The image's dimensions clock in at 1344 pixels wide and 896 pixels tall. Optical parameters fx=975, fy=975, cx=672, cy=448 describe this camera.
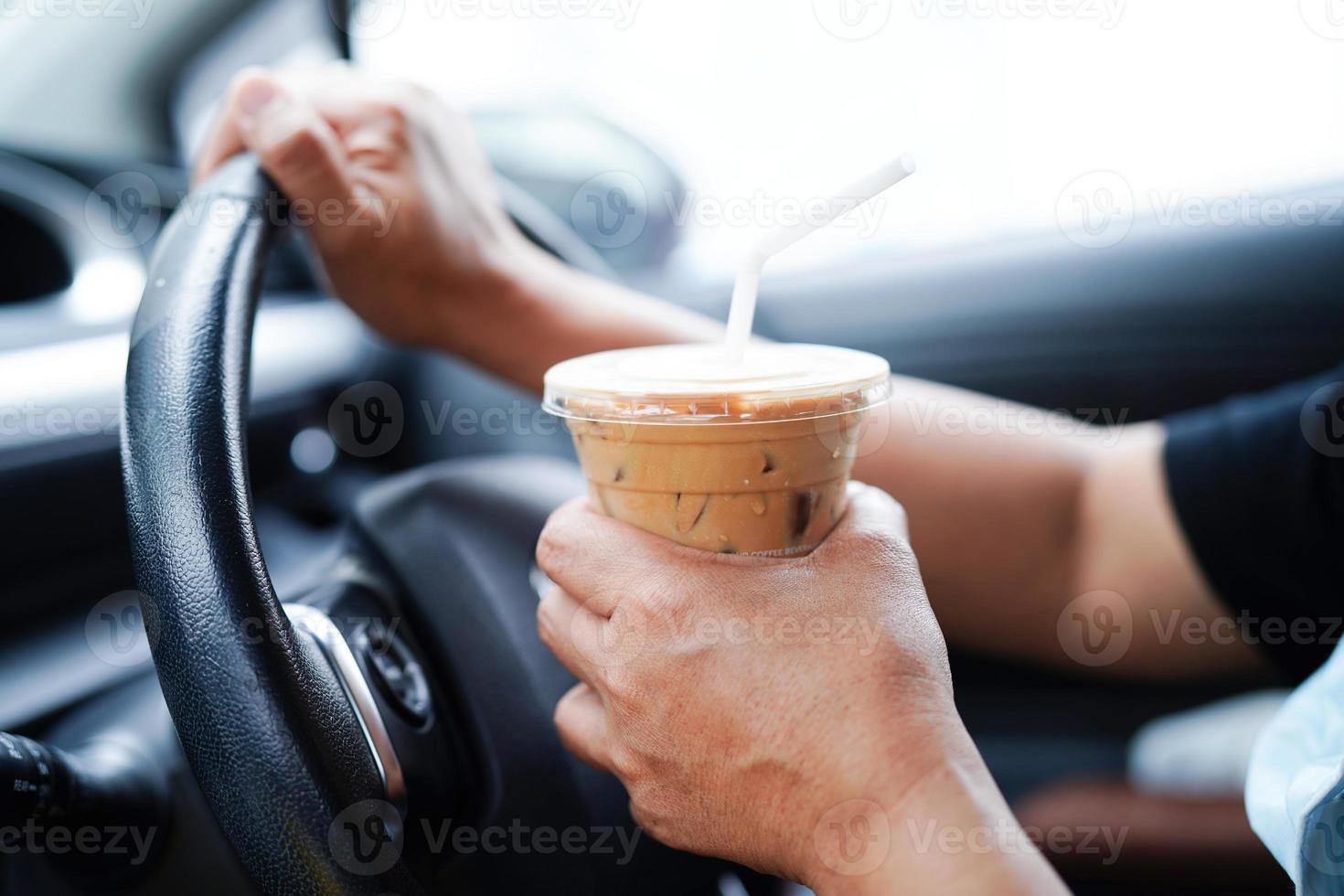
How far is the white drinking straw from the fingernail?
44 centimetres

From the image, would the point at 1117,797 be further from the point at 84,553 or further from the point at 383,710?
the point at 84,553

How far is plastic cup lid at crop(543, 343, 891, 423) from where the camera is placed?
0.52 meters

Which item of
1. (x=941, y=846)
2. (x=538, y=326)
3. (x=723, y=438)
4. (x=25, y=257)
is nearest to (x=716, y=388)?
(x=723, y=438)

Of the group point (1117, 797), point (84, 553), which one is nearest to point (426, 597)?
point (84, 553)

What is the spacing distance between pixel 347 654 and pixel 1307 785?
0.65 meters

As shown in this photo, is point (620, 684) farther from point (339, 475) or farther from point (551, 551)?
point (339, 475)

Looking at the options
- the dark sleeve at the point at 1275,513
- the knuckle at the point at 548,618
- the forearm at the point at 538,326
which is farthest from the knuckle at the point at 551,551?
the dark sleeve at the point at 1275,513

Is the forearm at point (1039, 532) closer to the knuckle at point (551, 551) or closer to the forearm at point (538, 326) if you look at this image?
the forearm at point (538, 326)

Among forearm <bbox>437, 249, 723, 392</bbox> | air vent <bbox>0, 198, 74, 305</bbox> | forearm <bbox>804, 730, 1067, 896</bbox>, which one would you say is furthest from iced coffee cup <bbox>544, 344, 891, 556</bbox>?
air vent <bbox>0, 198, 74, 305</bbox>

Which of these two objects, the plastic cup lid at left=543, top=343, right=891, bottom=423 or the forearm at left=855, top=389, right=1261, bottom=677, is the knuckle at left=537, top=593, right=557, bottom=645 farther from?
the forearm at left=855, top=389, right=1261, bottom=677

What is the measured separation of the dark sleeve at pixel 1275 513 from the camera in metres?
0.93

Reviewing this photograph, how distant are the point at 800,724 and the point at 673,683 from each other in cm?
7

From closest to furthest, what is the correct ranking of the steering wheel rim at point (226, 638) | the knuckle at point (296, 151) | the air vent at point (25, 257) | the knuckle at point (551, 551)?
the steering wheel rim at point (226, 638), the knuckle at point (551, 551), the knuckle at point (296, 151), the air vent at point (25, 257)

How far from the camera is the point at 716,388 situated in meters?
0.53
